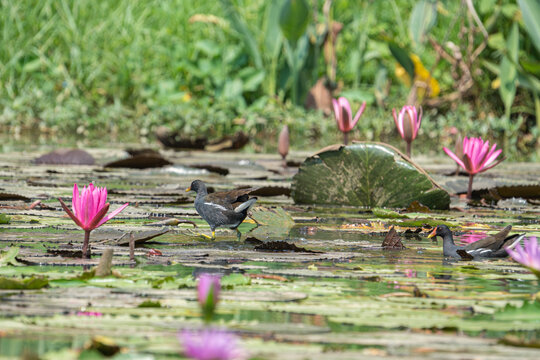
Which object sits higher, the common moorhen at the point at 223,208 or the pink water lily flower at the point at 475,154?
the pink water lily flower at the point at 475,154

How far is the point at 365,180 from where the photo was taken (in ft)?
11.8

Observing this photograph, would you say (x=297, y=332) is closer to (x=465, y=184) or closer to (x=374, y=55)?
(x=465, y=184)

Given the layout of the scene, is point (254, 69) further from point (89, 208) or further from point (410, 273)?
point (410, 273)

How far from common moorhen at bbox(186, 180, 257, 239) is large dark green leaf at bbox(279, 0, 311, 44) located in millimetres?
5689

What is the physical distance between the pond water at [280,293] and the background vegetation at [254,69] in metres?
5.30

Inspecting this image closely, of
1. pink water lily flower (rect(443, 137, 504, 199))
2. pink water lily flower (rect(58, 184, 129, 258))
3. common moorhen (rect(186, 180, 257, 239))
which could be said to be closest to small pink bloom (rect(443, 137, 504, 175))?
pink water lily flower (rect(443, 137, 504, 199))

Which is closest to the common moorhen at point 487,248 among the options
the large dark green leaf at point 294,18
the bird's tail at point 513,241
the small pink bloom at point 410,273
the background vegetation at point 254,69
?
the bird's tail at point 513,241

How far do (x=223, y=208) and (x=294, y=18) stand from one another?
596 centimetres

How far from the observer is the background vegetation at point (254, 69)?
8844 millimetres

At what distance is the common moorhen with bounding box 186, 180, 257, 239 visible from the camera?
2572mm

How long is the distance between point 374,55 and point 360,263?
8.80 m

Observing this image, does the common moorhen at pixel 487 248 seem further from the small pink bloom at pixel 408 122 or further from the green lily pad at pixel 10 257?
the small pink bloom at pixel 408 122

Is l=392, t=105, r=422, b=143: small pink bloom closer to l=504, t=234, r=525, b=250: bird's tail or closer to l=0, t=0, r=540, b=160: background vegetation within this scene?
l=504, t=234, r=525, b=250: bird's tail

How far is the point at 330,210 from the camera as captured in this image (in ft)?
11.5
